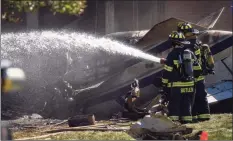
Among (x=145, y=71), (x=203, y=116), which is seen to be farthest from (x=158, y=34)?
(x=203, y=116)

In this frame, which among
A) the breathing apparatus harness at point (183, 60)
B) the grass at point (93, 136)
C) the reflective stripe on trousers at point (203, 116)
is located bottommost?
the grass at point (93, 136)

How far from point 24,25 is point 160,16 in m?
4.43

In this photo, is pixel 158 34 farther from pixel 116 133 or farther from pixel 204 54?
pixel 116 133

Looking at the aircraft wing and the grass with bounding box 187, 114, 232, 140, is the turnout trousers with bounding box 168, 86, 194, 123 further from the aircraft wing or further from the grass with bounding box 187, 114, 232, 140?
the aircraft wing

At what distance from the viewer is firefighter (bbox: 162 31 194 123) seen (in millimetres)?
8039

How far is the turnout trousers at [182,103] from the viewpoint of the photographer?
26.5 feet

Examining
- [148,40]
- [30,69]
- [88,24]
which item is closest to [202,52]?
[148,40]

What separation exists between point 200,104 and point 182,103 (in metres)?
0.48

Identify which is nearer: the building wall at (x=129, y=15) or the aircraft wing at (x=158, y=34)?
the aircraft wing at (x=158, y=34)

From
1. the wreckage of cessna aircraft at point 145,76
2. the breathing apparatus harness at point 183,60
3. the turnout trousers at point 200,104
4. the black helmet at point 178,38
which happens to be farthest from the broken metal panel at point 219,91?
the black helmet at point 178,38

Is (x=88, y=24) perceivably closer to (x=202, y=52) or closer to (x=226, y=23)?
(x=226, y=23)

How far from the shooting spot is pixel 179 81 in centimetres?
812

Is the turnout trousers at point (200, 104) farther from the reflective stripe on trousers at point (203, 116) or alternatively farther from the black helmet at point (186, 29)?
the black helmet at point (186, 29)

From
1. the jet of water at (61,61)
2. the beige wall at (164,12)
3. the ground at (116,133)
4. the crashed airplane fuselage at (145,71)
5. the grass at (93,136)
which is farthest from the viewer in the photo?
the beige wall at (164,12)
